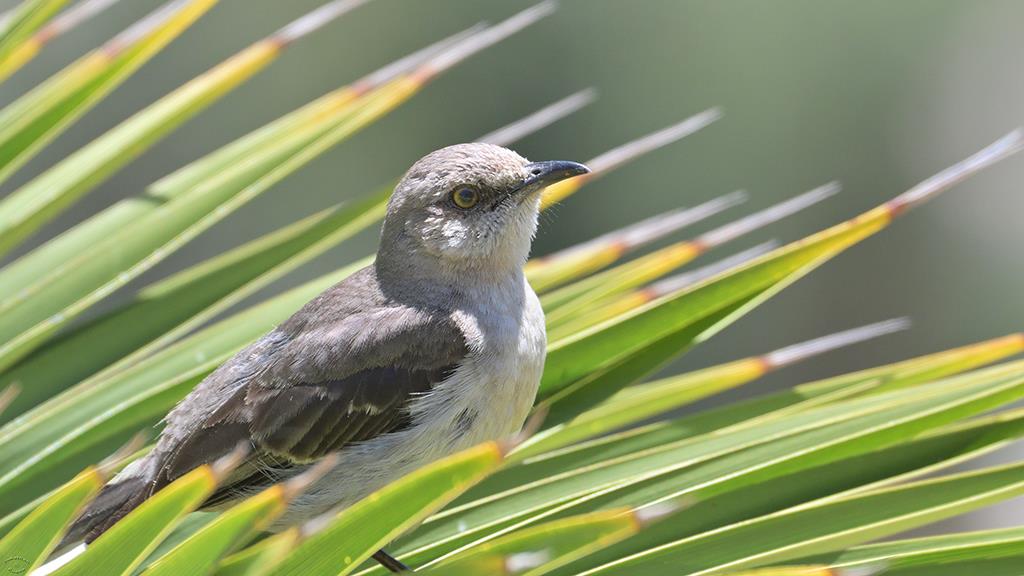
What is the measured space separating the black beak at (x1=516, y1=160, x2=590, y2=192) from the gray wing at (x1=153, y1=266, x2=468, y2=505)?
1.49ft

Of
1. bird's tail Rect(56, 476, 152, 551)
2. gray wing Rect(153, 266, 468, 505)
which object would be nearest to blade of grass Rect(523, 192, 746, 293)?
gray wing Rect(153, 266, 468, 505)

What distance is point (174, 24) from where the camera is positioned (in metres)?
3.61

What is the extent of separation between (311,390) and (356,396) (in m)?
0.12

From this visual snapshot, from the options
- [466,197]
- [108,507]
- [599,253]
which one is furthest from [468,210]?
[108,507]

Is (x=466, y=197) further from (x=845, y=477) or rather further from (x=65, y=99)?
(x=845, y=477)

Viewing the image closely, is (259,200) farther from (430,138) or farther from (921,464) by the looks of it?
(921,464)

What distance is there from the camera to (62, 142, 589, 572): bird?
330 cm

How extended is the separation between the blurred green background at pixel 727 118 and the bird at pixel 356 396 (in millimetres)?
8917

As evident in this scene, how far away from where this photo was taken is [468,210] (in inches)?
142

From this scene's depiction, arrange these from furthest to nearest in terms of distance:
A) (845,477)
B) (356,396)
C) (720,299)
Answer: (356,396)
(720,299)
(845,477)

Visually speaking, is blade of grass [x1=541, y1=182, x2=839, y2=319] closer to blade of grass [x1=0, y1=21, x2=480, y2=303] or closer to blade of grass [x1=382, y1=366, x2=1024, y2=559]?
blade of grass [x1=382, y1=366, x2=1024, y2=559]

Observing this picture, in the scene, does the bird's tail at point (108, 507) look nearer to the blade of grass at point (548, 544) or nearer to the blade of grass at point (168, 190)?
the blade of grass at point (168, 190)

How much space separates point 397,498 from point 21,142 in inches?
81.2

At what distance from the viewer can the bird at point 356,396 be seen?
3.30m
